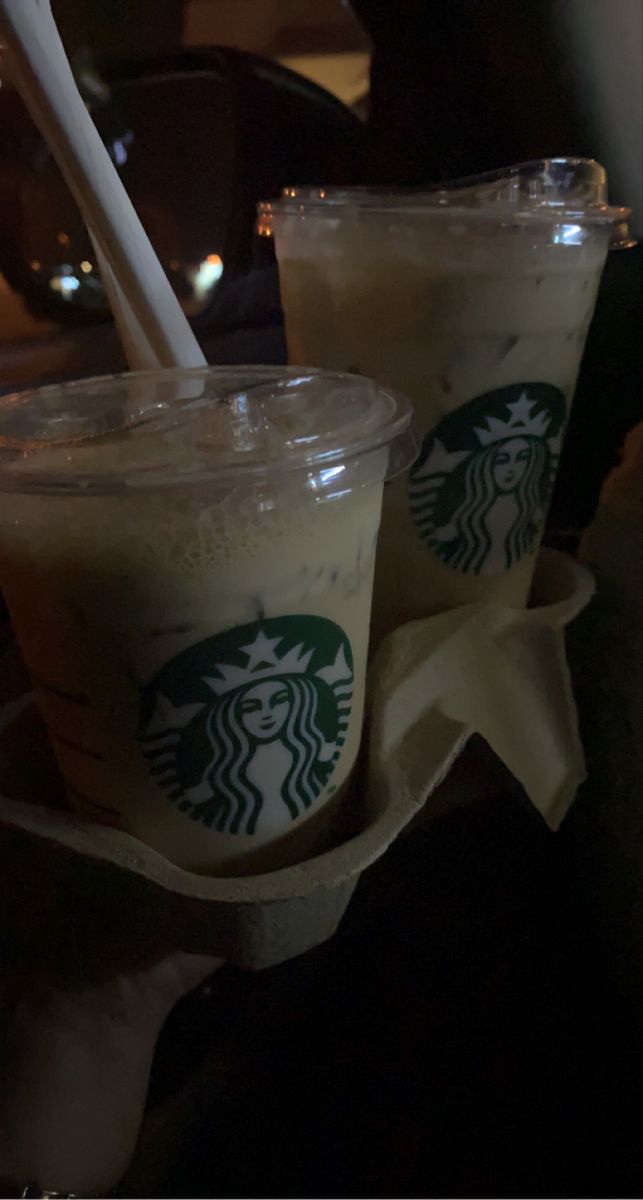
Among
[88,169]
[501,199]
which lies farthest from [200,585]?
[501,199]

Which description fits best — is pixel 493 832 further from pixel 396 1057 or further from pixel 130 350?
pixel 130 350

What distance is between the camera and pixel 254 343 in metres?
0.87

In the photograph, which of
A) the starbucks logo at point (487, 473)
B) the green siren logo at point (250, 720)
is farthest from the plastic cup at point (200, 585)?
the starbucks logo at point (487, 473)

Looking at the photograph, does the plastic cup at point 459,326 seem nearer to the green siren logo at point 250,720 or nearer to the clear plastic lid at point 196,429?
the clear plastic lid at point 196,429

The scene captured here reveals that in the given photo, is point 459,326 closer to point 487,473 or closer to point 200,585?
point 487,473

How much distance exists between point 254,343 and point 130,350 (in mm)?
306

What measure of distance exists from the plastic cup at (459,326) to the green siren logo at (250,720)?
7.1 inches

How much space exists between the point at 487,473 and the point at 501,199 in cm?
21

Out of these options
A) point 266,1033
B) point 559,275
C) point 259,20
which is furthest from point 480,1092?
point 259,20

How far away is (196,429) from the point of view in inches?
18.9

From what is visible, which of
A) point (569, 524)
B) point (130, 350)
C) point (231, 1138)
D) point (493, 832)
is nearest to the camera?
point (130, 350)

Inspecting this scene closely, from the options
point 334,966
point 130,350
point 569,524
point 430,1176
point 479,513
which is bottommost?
point 430,1176

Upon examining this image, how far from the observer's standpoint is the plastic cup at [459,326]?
0.58 m

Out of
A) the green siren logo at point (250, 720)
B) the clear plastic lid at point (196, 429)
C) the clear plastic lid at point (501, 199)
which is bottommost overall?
the green siren logo at point (250, 720)
